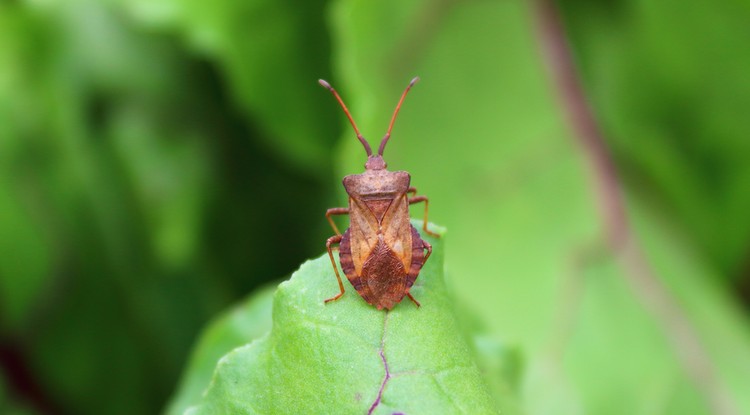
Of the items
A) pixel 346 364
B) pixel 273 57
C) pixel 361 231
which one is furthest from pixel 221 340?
pixel 273 57

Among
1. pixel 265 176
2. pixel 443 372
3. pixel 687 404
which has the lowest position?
pixel 687 404

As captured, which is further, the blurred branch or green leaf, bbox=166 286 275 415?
the blurred branch

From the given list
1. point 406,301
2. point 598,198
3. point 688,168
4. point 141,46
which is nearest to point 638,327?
point 598,198

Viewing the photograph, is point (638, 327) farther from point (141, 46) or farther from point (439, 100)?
point (141, 46)

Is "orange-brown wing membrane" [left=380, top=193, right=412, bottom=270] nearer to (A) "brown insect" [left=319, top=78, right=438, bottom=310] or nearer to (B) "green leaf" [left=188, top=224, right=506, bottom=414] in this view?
(A) "brown insect" [left=319, top=78, right=438, bottom=310]

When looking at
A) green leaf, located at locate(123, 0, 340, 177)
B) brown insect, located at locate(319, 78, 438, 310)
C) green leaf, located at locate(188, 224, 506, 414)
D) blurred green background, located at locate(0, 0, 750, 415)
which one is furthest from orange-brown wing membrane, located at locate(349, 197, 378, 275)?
green leaf, located at locate(123, 0, 340, 177)

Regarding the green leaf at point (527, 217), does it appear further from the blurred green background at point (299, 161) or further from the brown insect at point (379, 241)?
the brown insect at point (379, 241)
